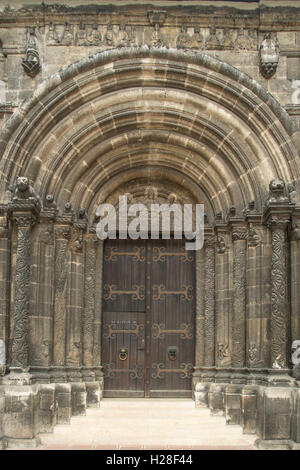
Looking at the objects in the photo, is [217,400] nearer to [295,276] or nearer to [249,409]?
[249,409]

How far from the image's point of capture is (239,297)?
9.69m

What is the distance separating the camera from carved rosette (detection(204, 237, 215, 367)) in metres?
10.1

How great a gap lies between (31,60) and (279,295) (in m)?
A: 5.27

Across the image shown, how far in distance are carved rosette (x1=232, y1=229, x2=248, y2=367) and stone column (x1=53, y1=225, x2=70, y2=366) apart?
2658mm

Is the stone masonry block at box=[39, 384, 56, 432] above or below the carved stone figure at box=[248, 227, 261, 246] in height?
below

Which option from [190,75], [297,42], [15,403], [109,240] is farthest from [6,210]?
[297,42]

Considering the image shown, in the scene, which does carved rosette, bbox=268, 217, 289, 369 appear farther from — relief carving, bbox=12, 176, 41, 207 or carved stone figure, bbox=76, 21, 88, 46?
carved stone figure, bbox=76, 21, 88, 46

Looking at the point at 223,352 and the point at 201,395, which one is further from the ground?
the point at 223,352

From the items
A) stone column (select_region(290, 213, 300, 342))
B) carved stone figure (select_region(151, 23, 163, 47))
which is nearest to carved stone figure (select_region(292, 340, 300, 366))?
stone column (select_region(290, 213, 300, 342))

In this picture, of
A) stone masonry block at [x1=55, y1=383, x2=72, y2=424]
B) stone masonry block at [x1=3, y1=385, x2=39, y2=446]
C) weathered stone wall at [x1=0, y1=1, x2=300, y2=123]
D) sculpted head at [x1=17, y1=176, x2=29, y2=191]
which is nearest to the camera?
stone masonry block at [x1=3, y1=385, x2=39, y2=446]

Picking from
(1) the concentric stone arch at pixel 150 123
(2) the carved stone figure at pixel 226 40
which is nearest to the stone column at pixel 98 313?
(1) the concentric stone arch at pixel 150 123

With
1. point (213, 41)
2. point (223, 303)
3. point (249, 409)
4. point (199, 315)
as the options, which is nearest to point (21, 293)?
point (199, 315)

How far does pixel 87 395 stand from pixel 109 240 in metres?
2.65

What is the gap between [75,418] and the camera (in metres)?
9.49
